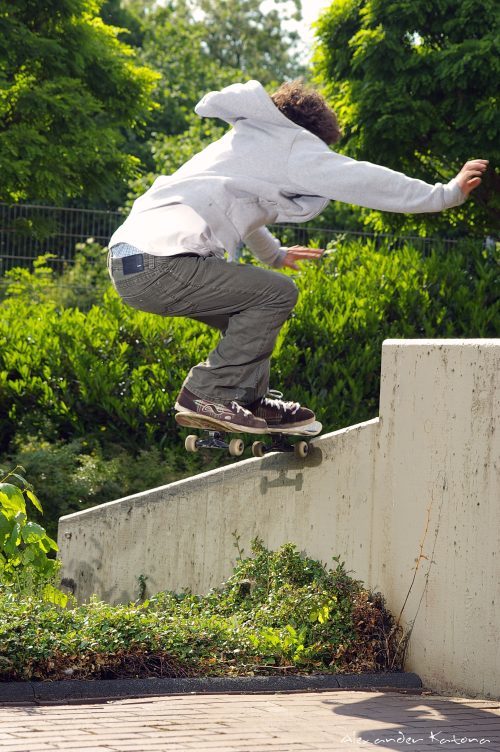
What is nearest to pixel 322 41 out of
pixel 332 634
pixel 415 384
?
pixel 415 384

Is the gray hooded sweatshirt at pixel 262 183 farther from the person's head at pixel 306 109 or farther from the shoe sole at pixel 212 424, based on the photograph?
the shoe sole at pixel 212 424

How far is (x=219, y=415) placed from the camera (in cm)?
578

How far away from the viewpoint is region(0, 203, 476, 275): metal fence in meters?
14.9

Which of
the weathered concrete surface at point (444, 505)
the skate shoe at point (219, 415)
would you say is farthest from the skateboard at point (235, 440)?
the weathered concrete surface at point (444, 505)

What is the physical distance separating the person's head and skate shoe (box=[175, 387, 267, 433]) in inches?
60.0

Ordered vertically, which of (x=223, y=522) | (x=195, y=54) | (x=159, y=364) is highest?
(x=195, y=54)

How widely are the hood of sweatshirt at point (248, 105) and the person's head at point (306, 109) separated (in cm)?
10

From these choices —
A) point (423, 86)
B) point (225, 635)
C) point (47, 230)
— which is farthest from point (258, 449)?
point (47, 230)

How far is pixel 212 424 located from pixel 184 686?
1.51 m

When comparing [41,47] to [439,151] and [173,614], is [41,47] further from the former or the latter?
[173,614]

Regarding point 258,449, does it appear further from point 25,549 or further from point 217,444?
point 25,549

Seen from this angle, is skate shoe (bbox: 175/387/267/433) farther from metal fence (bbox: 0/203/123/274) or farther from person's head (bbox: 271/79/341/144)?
metal fence (bbox: 0/203/123/274)

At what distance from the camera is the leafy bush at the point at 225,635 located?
4.87m

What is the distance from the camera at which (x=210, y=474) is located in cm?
712
